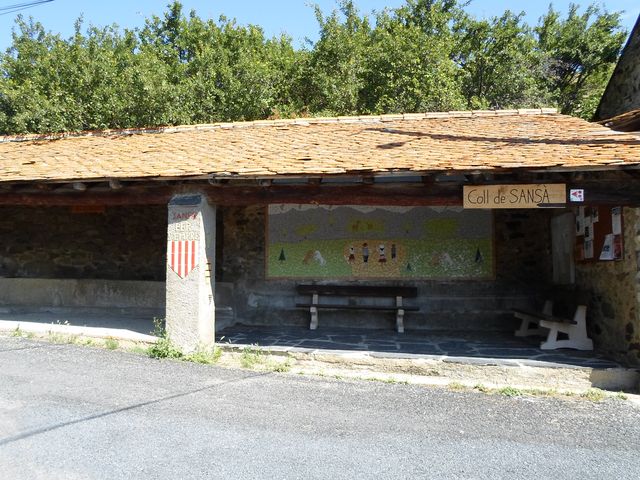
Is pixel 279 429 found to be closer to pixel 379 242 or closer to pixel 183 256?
pixel 183 256

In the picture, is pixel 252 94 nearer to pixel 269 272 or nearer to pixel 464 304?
pixel 269 272

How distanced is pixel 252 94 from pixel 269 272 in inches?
281

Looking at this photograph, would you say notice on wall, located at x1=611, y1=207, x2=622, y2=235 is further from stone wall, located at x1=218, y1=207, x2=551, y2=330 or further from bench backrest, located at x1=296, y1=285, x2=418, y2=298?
bench backrest, located at x1=296, y1=285, x2=418, y2=298

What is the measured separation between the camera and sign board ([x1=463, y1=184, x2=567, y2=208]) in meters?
5.26

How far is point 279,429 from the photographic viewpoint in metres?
3.60

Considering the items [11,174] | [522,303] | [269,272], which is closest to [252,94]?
[269,272]

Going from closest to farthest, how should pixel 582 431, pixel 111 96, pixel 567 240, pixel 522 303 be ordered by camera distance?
pixel 582 431
pixel 567 240
pixel 522 303
pixel 111 96

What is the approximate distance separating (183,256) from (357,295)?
2989 mm

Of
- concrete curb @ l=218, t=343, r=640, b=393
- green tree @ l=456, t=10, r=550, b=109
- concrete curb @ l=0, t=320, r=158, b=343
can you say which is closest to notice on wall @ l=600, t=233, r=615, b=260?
concrete curb @ l=218, t=343, r=640, b=393

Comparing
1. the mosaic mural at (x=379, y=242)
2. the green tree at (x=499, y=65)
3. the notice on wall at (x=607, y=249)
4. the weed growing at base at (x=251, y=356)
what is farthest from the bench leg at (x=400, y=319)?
the green tree at (x=499, y=65)

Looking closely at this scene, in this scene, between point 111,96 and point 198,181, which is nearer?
point 198,181

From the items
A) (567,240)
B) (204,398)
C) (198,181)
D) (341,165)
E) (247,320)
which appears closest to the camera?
(204,398)

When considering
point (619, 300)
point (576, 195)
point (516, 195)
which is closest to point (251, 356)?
point (516, 195)

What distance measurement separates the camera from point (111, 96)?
13.0m
